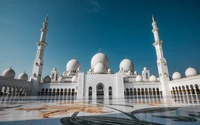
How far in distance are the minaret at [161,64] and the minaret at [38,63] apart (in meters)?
23.8

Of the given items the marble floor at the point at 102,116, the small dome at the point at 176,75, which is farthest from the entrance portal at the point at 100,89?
the small dome at the point at 176,75

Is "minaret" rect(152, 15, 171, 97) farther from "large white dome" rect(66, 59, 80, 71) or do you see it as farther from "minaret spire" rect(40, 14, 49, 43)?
"minaret spire" rect(40, 14, 49, 43)

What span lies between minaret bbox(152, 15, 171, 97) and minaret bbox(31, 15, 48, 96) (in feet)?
78.2

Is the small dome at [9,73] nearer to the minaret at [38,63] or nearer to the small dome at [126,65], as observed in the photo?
the minaret at [38,63]

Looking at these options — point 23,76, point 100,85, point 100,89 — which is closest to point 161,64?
point 100,85

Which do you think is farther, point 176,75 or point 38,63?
point 38,63

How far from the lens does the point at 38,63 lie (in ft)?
71.3

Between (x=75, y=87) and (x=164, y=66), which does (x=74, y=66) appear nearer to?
(x=75, y=87)

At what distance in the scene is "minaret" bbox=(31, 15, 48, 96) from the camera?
66.7 ft

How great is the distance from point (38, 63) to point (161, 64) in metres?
24.6

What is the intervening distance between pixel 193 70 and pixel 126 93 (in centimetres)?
1244

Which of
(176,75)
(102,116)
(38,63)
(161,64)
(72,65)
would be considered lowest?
(102,116)

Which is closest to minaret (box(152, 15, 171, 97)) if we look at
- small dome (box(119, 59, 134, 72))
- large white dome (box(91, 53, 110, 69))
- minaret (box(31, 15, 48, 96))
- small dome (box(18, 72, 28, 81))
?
small dome (box(119, 59, 134, 72))

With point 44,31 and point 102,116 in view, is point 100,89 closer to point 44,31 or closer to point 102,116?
point 102,116
